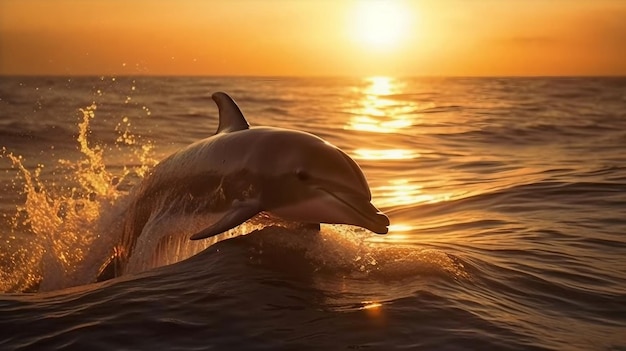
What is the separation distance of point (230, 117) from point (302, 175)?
1834 mm

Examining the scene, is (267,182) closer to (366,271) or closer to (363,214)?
(363,214)

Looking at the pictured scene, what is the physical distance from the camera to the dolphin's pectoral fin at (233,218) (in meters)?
6.14

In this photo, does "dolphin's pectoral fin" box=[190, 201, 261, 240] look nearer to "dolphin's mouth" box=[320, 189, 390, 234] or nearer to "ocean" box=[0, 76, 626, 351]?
"ocean" box=[0, 76, 626, 351]

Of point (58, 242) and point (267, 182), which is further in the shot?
A: point (58, 242)

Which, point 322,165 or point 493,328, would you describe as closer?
point 493,328

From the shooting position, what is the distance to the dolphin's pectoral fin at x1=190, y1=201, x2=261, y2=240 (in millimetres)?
6141

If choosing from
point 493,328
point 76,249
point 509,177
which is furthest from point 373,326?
point 509,177

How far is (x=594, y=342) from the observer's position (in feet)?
17.1

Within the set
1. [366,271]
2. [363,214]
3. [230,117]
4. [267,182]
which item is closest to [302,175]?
[267,182]

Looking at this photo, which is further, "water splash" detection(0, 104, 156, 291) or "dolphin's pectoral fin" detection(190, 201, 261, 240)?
"water splash" detection(0, 104, 156, 291)

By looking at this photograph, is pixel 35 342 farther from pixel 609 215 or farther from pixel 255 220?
pixel 609 215

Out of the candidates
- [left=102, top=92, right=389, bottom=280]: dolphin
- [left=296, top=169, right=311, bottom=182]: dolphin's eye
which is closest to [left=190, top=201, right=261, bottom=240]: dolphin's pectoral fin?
[left=102, top=92, right=389, bottom=280]: dolphin

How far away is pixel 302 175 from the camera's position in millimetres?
6273

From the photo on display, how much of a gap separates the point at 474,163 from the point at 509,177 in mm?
3344
